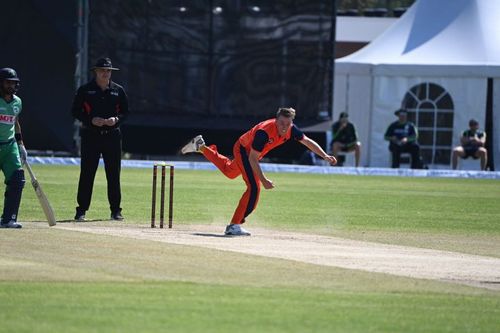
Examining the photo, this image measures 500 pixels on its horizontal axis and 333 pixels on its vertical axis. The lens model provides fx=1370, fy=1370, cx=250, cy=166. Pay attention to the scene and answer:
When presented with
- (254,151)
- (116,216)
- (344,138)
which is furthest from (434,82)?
(254,151)

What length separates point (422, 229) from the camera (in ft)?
62.1

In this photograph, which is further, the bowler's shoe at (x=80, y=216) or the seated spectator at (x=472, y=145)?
the seated spectator at (x=472, y=145)

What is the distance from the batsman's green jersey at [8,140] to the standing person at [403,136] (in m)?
18.9

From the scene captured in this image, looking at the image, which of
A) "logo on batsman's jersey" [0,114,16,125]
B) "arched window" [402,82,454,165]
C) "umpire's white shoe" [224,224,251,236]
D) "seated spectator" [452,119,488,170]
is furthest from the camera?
"arched window" [402,82,454,165]

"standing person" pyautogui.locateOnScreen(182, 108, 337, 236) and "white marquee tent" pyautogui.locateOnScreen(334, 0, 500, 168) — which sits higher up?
"white marquee tent" pyautogui.locateOnScreen(334, 0, 500, 168)

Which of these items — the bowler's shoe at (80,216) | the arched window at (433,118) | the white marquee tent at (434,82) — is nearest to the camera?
the bowler's shoe at (80,216)

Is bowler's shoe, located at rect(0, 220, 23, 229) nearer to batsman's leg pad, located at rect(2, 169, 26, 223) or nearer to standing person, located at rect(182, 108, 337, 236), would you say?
batsman's leg pad, located at rect(2, 169, 26, 223)

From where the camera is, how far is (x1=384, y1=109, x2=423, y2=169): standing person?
3431 centimetres

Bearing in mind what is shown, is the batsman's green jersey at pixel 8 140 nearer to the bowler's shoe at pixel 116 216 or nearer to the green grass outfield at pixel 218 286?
the green grass outfield at pixel 218 286

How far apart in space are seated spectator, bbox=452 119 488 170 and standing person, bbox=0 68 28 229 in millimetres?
19459

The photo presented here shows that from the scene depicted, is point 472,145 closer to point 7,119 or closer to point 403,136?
point 403,136

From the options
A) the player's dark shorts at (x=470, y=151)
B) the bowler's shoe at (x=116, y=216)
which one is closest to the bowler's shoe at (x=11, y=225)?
the bowler's shoe at (x=116, y=216)

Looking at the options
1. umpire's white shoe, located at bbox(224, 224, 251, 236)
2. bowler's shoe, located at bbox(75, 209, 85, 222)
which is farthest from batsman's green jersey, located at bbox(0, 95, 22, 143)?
umpire's white shoe, located at bbox(224, 224, 251, 236)

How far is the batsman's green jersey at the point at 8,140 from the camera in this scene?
16328 mm
